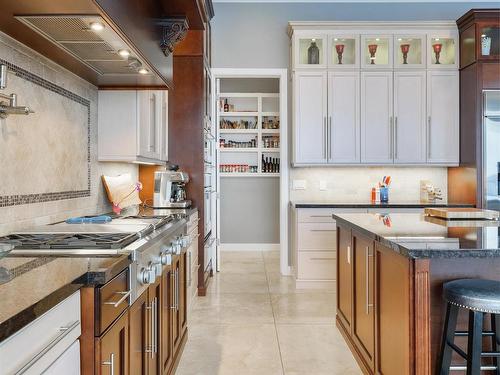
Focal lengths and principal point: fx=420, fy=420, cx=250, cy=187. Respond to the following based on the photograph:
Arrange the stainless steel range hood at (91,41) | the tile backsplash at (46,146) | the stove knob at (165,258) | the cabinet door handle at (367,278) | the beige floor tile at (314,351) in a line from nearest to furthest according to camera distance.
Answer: the stainless steel range hood at (91,41) → the tile backsplash at (46,146) → the stove knob at (165,258) → the cabinet door handle at (367,278) → the beige floor tile at (314,351)

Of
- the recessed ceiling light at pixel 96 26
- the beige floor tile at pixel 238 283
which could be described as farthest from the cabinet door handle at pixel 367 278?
the beige floor tile at pixel 238 283

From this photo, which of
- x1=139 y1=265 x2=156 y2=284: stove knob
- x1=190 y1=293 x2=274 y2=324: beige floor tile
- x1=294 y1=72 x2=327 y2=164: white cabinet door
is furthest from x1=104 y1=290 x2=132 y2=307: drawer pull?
x1=294 y1=72 x2=327 y2=164: white cabinet door

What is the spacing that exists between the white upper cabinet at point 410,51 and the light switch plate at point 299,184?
1681 mm

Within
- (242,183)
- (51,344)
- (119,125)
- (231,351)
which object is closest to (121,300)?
(51,344)

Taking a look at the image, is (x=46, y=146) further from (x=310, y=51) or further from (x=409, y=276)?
(x=310, y=51)

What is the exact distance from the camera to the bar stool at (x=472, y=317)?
63.7 inches

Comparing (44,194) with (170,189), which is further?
(170,189)

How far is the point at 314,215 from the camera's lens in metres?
4.47

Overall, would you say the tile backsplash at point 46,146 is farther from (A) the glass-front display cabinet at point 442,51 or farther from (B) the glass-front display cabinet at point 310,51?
(A) the glass-front display cabinet at point 442,51

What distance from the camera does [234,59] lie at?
5.10 metres

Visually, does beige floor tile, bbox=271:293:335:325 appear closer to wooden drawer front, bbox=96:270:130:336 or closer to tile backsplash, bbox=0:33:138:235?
tile backsplash, bbox=0:33:138:235

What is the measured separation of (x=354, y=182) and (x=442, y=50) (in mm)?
1806

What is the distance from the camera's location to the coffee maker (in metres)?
3.56

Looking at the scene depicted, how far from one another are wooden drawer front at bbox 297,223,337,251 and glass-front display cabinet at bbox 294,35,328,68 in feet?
5.93
